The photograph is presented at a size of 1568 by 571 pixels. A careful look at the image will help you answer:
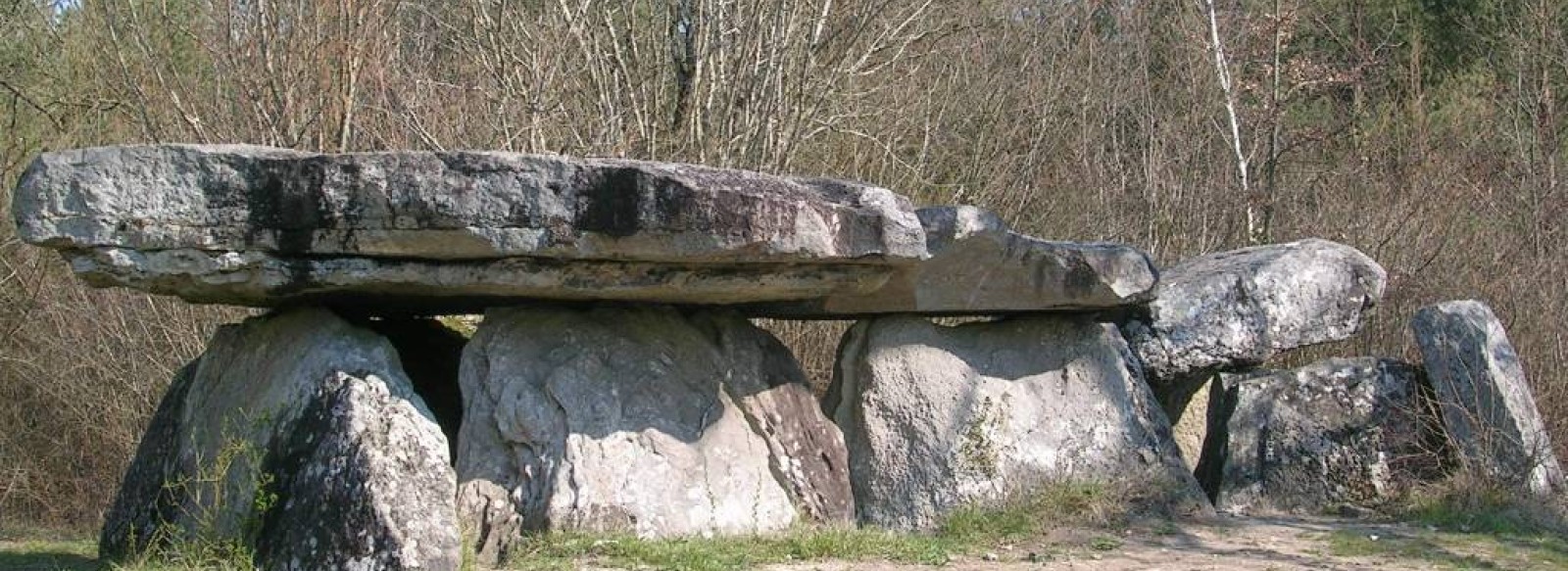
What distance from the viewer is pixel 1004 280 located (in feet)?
27.1

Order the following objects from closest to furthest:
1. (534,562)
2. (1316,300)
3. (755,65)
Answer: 1. (534,562)
2. (1316,300)
3. (755,65)

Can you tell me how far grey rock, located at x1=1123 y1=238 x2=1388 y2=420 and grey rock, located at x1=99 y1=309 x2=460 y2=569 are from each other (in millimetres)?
4044

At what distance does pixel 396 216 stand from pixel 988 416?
317cm

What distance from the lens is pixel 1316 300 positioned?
9.07m

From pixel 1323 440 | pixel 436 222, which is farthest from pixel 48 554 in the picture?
pixel 1323 440

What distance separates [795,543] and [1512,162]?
8.06m

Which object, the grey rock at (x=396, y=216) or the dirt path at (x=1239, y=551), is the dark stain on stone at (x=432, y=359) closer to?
the grey rock at (x=396, y=216)

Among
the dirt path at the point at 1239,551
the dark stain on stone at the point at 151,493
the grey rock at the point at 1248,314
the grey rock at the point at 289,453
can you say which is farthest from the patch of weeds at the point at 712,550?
the grey rock at the point at 1248,314

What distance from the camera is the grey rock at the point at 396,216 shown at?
21.3ft

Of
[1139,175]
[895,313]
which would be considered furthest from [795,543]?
[1139,175]

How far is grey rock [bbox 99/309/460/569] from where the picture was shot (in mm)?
6266

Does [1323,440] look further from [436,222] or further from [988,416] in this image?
[436,222]

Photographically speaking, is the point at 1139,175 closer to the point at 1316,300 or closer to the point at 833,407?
the point at 1316,300

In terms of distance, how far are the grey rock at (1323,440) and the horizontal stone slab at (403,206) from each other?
327cm
